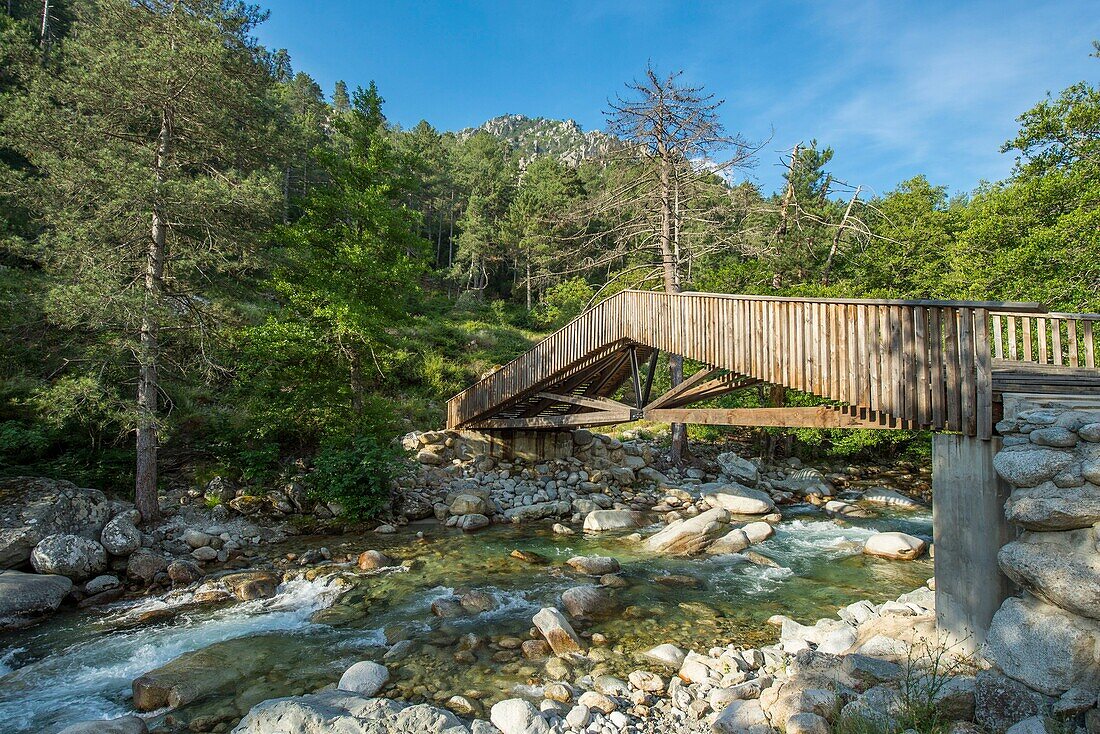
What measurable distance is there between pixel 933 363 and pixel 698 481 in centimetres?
1184

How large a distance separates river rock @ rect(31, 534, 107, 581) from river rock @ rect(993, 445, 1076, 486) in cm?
1267

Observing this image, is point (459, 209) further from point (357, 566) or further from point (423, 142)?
point (357, 566)

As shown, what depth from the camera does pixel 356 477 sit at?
12719 mm

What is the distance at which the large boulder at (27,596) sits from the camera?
762cm

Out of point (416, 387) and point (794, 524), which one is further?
point (416, 387)

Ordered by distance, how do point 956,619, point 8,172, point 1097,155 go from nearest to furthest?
point 956,619
point 8,172
point 1097,155

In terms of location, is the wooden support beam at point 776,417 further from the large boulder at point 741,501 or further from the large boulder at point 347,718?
the large boulder at point 347,718

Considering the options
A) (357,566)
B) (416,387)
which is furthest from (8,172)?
(416,387)

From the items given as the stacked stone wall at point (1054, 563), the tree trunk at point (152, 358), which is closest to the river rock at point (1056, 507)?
the stacked stone wall at point (1054, 563)

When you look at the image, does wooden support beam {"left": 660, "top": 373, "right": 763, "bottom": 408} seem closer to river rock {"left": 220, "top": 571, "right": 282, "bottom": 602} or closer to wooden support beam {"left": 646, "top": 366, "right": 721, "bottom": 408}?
wooden support beam {"left": 646, "top": 366, "right": 721, "bottom": 408}

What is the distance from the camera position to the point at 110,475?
1212 centimetres

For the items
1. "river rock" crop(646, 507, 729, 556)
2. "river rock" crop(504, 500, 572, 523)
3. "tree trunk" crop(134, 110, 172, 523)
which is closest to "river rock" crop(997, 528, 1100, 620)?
"river rock" crop(646, 507, 729, 556)

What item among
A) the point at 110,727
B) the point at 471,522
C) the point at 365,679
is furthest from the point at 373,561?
the point at 110,727

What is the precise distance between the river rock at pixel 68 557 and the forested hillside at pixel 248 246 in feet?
6.59
